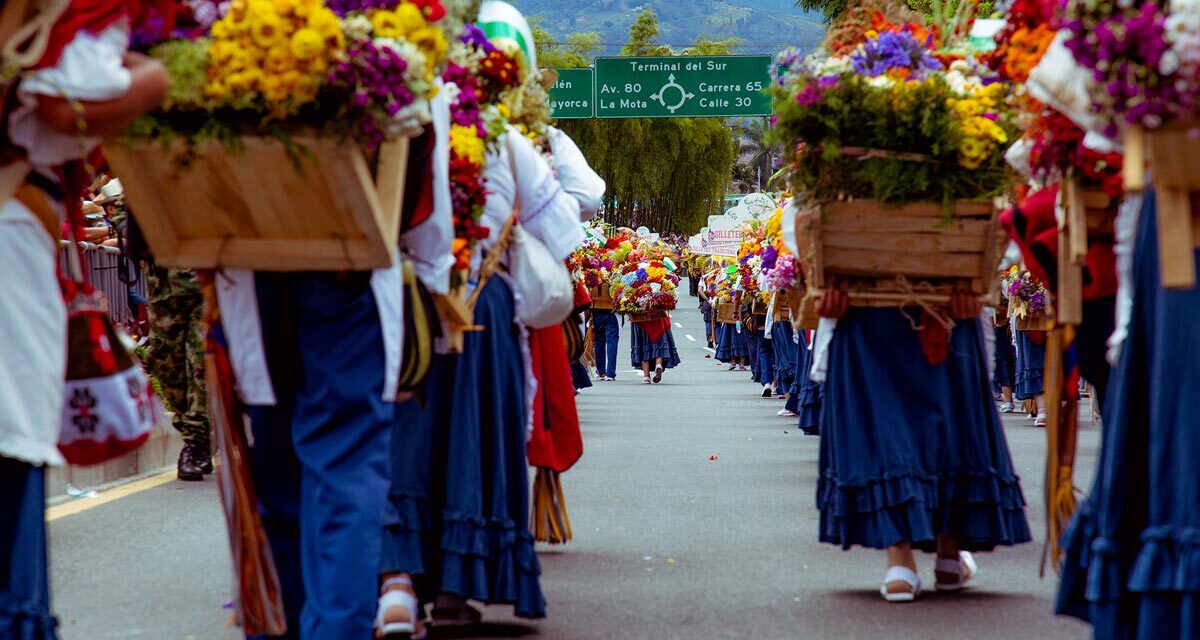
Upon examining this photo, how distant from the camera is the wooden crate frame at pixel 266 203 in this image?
14.3ft

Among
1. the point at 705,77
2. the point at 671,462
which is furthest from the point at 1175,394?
the point at 705,77

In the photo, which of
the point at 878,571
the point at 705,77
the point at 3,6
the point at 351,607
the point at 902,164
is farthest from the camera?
the point at 705,77

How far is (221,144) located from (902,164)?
3136 mm

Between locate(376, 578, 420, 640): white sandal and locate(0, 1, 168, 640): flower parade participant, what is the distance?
1939 millimetres

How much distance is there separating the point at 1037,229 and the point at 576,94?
32.5 metres

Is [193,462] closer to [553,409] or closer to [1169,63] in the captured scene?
[553,409]

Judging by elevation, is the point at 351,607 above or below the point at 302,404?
below

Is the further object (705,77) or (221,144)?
(705,77)

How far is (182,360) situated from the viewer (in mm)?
11336

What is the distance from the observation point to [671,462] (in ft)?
44.0

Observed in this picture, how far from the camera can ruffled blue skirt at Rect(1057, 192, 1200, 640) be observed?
419 centimetres

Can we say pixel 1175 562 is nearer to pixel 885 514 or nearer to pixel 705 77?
pixel 885 514

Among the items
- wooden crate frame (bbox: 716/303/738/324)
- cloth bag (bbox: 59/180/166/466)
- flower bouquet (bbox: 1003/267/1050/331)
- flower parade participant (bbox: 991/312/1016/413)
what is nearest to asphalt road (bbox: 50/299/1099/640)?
cloth bag (bbox: 59/180/166/466)

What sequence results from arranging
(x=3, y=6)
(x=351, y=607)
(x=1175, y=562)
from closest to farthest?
(x=3, y=6)
(x=1175, y=562)
(x=351, y=607)
